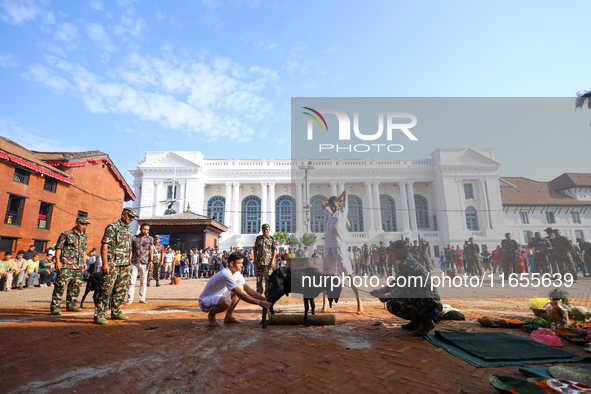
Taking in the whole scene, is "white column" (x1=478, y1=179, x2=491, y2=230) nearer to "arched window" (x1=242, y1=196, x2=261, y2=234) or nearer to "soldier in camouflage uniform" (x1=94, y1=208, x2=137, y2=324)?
"soldier in camouflage uniform" (x1=94, y1=208, x2=137, y2=324)

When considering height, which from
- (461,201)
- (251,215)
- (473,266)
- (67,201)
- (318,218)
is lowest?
(473,266)

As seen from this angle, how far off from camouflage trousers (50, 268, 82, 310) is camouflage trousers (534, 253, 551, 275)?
10320 millimetres

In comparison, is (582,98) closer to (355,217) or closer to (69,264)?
(69,264)

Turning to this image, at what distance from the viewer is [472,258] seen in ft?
25.4

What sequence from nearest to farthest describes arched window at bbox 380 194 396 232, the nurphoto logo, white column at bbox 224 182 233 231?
the nurphoto logo → arched window at bbox 380 194 396 232 → white column at bbox 224 182 233 231

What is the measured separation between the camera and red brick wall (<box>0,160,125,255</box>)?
1678 centimetres

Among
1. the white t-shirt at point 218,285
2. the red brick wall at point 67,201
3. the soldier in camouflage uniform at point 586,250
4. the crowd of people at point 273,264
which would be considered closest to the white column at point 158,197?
the red brick wall at point 67,201

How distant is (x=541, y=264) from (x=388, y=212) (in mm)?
29698

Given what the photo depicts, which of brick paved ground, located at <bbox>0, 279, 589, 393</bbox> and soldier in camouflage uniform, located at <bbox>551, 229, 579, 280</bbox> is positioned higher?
soldier in camouflage uniform, located at <bbox>551, 229, 579, 280</bbox>

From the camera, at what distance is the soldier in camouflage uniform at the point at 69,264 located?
6023 millimetres

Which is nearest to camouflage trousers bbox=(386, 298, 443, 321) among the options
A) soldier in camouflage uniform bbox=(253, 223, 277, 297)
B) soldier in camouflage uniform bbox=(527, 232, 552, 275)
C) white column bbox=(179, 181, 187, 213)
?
soldier in camouflage uniform bbox=(253, 223, 277, 297)

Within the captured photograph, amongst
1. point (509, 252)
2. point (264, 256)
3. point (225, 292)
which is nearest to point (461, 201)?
point (509, 252)

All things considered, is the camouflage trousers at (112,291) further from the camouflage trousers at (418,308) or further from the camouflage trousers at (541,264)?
the camouflage trousers at (541,264)

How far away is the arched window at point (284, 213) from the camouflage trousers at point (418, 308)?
3569 cm
